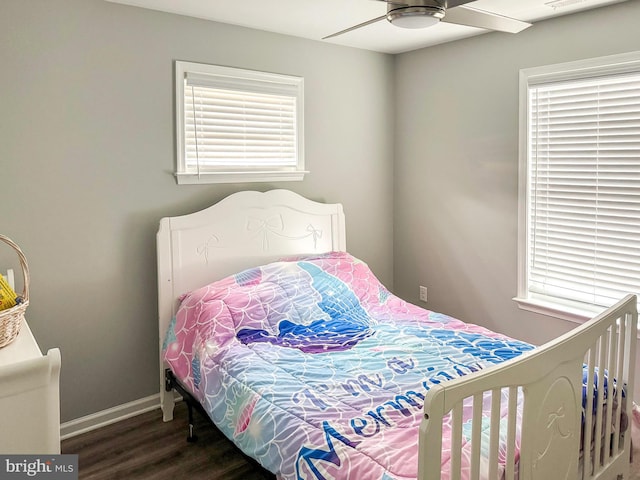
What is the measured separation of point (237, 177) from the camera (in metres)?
A: 3.37

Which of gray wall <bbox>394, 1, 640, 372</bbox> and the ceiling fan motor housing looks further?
gray wall <bbox>394, 1, 640, 372</bbox>

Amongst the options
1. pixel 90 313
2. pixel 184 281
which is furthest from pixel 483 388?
pixel 90 313

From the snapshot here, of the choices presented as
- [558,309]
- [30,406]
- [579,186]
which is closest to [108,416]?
[30,406]

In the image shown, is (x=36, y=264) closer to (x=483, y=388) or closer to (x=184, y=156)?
(x=184, y=156)

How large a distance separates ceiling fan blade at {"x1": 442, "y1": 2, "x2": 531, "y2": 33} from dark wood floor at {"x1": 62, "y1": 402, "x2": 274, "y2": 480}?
2087 millimetres

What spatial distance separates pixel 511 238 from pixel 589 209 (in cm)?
53

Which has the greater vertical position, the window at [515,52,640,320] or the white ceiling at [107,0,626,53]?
the white ceiling at [107,0,626,53]

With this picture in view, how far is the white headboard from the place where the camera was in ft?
9.98

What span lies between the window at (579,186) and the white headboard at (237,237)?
4.30 feet

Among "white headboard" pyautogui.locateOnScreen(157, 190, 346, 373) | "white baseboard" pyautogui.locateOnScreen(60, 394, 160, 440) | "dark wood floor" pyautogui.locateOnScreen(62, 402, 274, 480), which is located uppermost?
"white headboard" pyautogui.locateOnScreen(157, 190, 346, 373)

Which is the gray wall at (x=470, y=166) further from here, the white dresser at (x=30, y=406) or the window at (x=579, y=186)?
the white dresser at (x=30, y=406)

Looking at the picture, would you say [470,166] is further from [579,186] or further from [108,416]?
[108,416]

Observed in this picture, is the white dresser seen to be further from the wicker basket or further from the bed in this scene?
the bed

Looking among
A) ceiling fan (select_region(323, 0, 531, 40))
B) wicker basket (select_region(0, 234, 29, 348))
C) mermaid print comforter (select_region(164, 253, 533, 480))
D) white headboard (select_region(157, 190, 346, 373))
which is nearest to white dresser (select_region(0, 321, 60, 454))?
wicker basket (select_region(0, 234, 29, 348))
